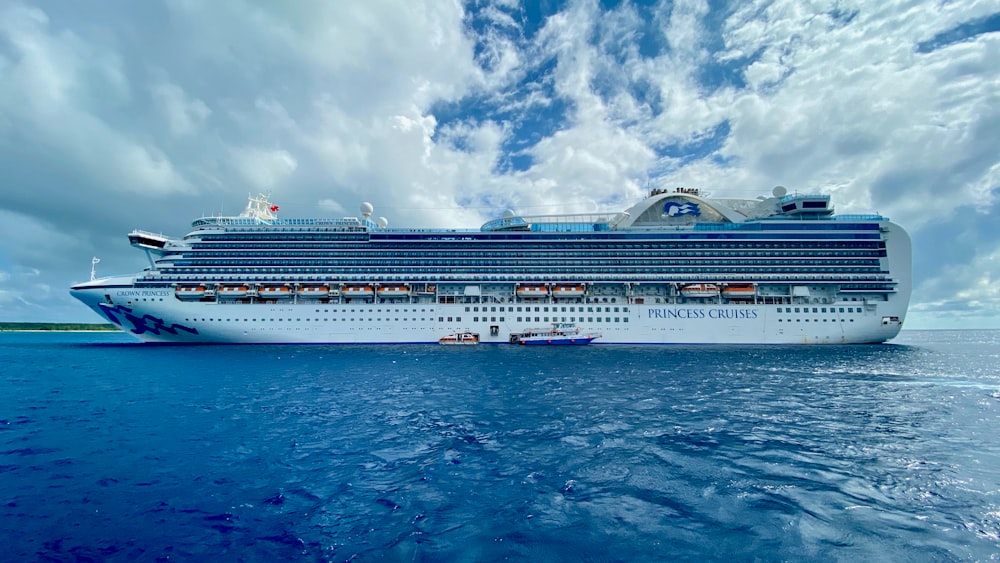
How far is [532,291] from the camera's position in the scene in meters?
55.5

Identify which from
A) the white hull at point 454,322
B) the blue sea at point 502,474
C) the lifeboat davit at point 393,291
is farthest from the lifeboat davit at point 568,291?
the blue sea at point 502,474

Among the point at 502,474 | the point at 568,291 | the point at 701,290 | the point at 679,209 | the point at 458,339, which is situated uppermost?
the point at 679,209

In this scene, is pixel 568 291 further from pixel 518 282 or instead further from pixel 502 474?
pixel 502 474

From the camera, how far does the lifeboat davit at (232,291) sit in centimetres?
5203

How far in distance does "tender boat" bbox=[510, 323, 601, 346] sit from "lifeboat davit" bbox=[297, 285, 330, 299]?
2552cm

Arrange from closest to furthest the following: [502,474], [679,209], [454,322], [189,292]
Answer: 1. [502,474]
2. [189,292]
3. [454,322]
4. [679,209]

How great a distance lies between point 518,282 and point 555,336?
30.9ft

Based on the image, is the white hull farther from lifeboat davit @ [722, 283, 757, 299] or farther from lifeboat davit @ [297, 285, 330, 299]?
lifeboat davit @ [722, 283, 757, 299]

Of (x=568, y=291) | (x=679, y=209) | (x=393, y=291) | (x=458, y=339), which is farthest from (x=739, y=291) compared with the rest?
(x=393, y=291)

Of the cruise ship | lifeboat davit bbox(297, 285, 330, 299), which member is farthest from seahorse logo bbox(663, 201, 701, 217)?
lifeboat davit bbox(297, 285, 330, 299)

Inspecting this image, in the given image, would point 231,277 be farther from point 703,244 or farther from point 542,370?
point 703,244

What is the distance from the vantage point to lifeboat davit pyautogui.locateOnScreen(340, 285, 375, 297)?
53344 millimetres

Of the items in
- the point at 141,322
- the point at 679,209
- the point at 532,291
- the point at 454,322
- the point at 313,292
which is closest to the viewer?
the point at 141,322

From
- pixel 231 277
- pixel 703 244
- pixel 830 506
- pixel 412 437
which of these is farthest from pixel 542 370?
pixel 231 277
